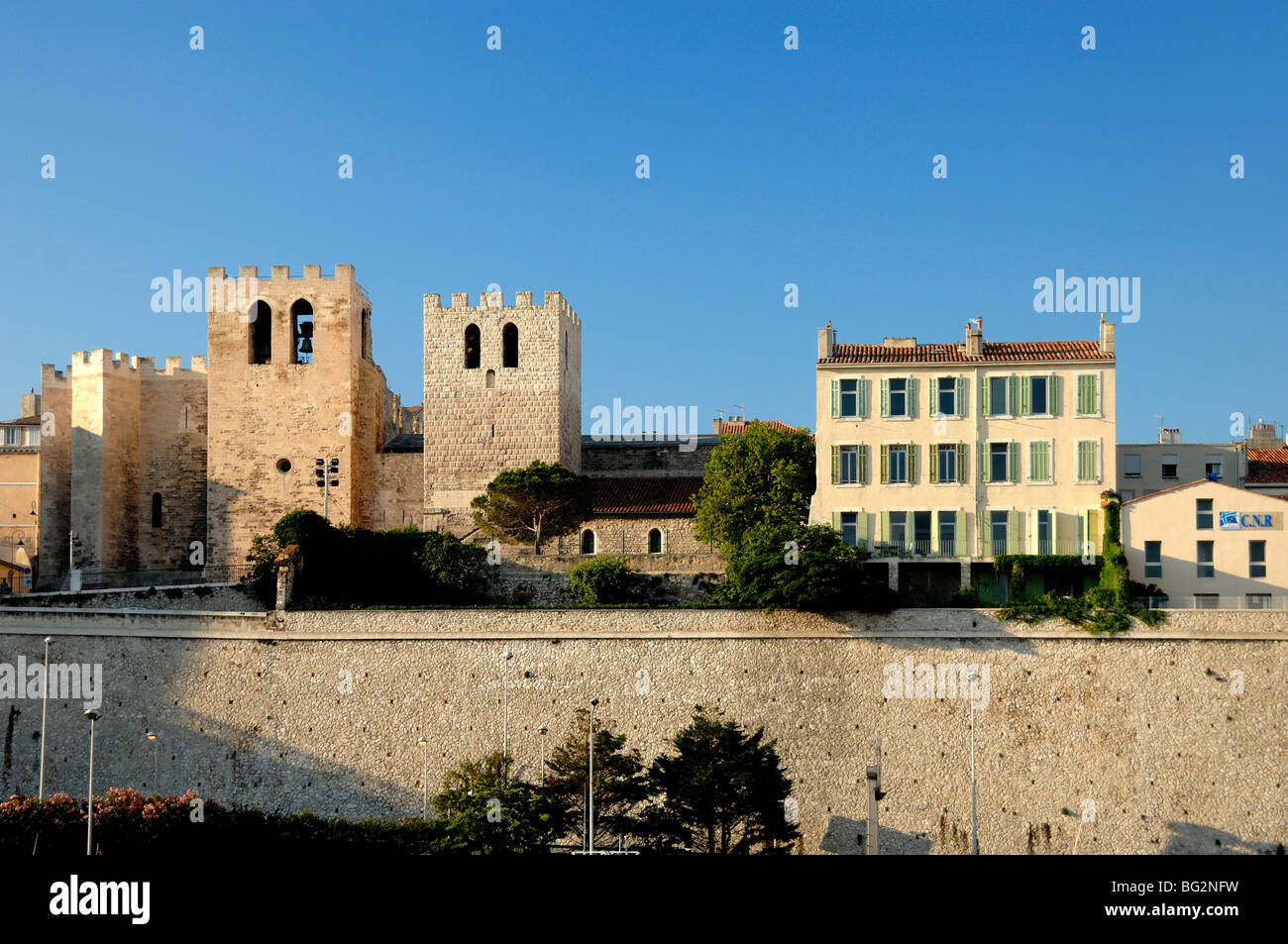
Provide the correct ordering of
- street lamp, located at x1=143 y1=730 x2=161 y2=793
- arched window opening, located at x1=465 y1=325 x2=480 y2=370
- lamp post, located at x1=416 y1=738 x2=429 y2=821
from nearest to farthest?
→ lamp post, located at x1=416 y1=738 x2=429 y2=821 < street lamp, located at x1=143 y1=730 x2=161 y2=793 < arched window opening, located at x1=465 y1=325 x2=480 y2=370

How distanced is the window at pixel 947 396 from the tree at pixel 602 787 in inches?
488

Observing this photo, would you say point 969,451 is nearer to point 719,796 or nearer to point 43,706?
point 719,796

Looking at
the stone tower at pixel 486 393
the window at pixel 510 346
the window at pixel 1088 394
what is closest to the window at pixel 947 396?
the window at pixel 1088 394

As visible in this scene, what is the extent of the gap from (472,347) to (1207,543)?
2542cm

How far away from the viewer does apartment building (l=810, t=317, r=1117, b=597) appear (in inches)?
1369

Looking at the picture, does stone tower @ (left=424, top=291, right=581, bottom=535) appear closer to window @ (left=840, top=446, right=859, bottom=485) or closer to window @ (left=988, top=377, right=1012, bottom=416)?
window @ (left=840, top=446, right=859, bottom=485)

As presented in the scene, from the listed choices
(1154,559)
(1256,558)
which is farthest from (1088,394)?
(1256,558)

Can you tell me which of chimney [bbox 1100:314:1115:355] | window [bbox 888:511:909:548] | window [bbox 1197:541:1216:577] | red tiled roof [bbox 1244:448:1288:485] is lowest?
window [bbox 1197:541:1216:577]

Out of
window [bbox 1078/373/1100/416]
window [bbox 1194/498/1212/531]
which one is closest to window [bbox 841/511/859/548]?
window [bbox 1078/373/1100/416]

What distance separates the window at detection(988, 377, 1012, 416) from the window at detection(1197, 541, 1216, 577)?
232 inches

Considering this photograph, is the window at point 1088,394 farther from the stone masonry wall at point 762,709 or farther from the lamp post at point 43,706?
the lamp post at point 43,706

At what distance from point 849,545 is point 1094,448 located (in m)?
6.79

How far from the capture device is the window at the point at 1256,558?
33.6 m
